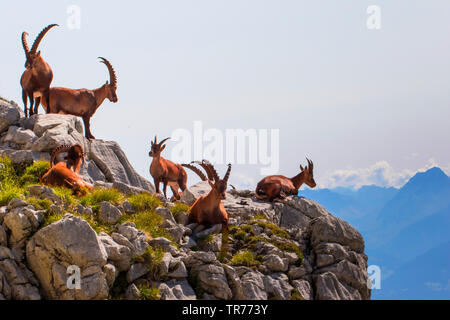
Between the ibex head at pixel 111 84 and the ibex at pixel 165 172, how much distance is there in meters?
2.74

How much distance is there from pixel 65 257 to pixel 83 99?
12652 mm

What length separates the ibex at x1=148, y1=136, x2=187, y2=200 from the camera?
24156 millimetres

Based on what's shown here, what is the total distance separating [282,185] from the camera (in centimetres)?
2431

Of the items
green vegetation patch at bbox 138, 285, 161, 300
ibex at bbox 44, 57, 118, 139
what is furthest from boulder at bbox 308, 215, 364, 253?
ibex at bbox 44, 57, 118, 139

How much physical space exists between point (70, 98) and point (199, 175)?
21.7 ft

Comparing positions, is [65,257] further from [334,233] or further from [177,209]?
[334,233]

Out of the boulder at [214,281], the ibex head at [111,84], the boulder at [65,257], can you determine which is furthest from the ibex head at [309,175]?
the boulder at [65,257]

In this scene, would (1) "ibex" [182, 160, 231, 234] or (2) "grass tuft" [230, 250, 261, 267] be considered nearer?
(2) "grass tuft" [230, 250, 261, 267]

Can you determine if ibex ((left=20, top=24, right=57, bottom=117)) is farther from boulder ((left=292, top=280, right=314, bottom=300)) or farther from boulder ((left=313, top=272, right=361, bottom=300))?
boulder ((left=313, top=272, right=361, bottom=300))

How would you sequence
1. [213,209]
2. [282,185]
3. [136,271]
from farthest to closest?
[282,185] < [213,209] < [136,271]

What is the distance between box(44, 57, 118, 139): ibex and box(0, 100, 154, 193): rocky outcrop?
0.83m

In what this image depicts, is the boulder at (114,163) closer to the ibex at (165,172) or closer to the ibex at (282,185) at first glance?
the ibex at (165,172)

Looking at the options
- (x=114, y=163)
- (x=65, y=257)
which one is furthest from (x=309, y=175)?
(x=65, y=257)
